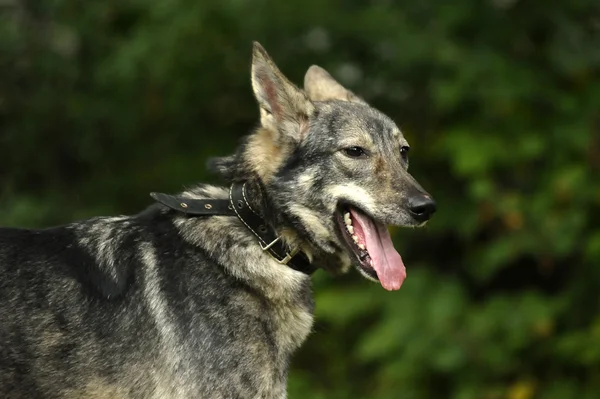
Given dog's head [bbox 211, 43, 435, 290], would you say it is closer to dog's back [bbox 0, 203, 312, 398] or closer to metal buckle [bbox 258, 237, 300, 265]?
metal buckle [bbox 258, 237, 300, 265]

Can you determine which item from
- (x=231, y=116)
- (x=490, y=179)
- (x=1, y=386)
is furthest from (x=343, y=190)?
(x=231, y=116)

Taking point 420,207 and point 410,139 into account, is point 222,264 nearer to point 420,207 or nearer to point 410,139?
point 420,207

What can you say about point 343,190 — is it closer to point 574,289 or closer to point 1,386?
point 1,386

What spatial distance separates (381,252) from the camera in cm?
362

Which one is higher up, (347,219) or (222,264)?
(347,219)

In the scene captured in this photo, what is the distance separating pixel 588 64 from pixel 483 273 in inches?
77.9

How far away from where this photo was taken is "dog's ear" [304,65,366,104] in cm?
445

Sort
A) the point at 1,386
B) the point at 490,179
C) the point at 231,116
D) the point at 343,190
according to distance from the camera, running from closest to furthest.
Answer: the point at 1,386
the point at 343,190
the point at 490,179
the point at 231,116

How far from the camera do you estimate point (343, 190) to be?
12.0 ft

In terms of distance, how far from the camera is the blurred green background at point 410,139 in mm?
7461

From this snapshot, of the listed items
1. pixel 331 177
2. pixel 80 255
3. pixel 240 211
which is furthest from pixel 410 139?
pixel 80 255

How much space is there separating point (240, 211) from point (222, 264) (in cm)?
24

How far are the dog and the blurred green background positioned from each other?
12.6 ft

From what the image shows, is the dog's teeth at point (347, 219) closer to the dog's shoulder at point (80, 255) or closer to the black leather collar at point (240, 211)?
the black leather collar at point (240, 211)
